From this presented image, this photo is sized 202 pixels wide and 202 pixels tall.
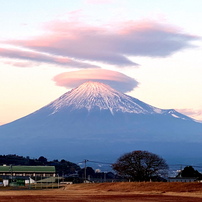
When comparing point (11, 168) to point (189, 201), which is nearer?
point (189, 201)

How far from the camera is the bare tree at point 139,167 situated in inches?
4783

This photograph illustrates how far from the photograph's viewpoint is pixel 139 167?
400 ft

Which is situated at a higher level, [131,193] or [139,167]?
[139,167]

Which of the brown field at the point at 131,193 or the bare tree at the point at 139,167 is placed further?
the bare tree at the point at 139,167

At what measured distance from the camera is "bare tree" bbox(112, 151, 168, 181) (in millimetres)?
121500

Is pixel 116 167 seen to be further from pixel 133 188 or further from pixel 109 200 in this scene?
pixel 109 200

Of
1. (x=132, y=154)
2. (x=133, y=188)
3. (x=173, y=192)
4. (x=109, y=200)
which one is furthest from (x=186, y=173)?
(x=109, y=200)

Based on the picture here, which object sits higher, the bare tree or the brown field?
the bare tree

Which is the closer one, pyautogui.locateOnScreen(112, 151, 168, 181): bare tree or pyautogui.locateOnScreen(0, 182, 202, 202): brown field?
pyautogui.locateOnScreen(0, 182, 202, 202): brown field

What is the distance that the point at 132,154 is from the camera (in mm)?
126562

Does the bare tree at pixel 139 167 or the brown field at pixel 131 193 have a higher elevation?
the bare tree at pixel 139 167

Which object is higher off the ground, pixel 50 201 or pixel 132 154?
pixel 132 154

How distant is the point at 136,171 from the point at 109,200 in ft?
197

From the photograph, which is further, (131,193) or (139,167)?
(139,167)
